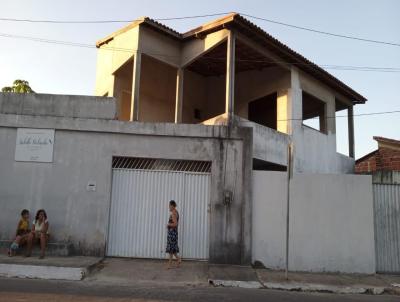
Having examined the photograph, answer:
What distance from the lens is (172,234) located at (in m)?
9.66

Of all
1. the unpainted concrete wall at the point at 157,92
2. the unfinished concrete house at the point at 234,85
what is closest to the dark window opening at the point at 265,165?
the unfinished concrete house at the point at 234,85

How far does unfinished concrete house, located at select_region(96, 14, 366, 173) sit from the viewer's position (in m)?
13.5

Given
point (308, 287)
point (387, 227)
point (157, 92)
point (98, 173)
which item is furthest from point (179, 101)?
point (308, 287)

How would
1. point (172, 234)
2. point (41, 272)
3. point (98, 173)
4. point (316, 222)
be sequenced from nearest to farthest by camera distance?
1. point (41, 272)
2. point (172, 234)
3. point (316, 222)
4. point (98, 173)

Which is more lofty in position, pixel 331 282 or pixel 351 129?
pixel 351 129

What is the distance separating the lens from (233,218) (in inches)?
404

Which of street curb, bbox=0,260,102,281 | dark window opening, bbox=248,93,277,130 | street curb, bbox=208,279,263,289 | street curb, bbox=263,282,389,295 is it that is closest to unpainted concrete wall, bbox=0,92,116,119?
street curb, bbox=0,260,102,281

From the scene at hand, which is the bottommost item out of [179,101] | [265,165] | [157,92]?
[265,165]

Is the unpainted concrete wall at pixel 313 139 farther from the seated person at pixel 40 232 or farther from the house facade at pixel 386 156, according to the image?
the seated person at pixel 40 232

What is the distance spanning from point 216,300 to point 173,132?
4.89m

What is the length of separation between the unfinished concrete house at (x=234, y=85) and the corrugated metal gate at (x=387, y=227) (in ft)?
13.0

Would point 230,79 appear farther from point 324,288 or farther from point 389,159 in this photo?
point 389,159

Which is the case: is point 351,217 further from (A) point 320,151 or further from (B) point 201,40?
(B) point 201,40

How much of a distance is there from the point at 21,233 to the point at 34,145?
2182 mm
